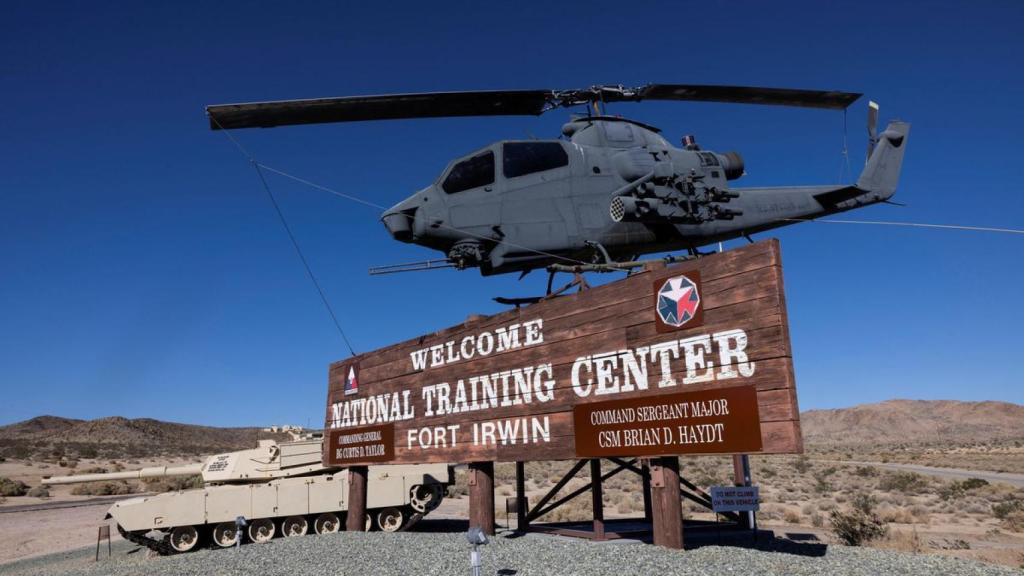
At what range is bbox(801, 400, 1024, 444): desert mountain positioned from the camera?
377 feet

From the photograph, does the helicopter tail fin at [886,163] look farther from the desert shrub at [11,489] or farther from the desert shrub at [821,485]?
the desert shrub at [11,489]

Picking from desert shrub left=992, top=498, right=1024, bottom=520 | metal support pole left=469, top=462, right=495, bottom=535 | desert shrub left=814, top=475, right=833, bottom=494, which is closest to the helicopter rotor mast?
metal support pole left=469, top=462, right=495, bottom=535

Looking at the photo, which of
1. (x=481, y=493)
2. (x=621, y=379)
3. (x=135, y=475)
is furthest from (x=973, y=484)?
(x=135, y=475)

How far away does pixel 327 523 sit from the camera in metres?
19.5

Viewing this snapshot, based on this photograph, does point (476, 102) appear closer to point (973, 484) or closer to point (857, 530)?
point (857, 530)

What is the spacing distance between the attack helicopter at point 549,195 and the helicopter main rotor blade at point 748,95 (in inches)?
4.7

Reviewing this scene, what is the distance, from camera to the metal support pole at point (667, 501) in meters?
7.22

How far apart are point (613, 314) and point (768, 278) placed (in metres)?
2.07

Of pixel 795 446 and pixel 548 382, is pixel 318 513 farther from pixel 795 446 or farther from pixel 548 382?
pixel 795 446

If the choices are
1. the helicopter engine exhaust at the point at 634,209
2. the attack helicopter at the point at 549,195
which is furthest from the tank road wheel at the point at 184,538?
→ the helicopter engine exhaust at the point at 634,209

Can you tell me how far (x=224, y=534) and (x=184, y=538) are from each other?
3.31 ft

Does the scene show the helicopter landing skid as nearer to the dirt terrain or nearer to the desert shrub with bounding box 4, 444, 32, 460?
the dirt terrain

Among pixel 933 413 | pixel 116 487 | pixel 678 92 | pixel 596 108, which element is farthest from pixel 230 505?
pixel 933 413

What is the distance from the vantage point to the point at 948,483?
33312 mm
